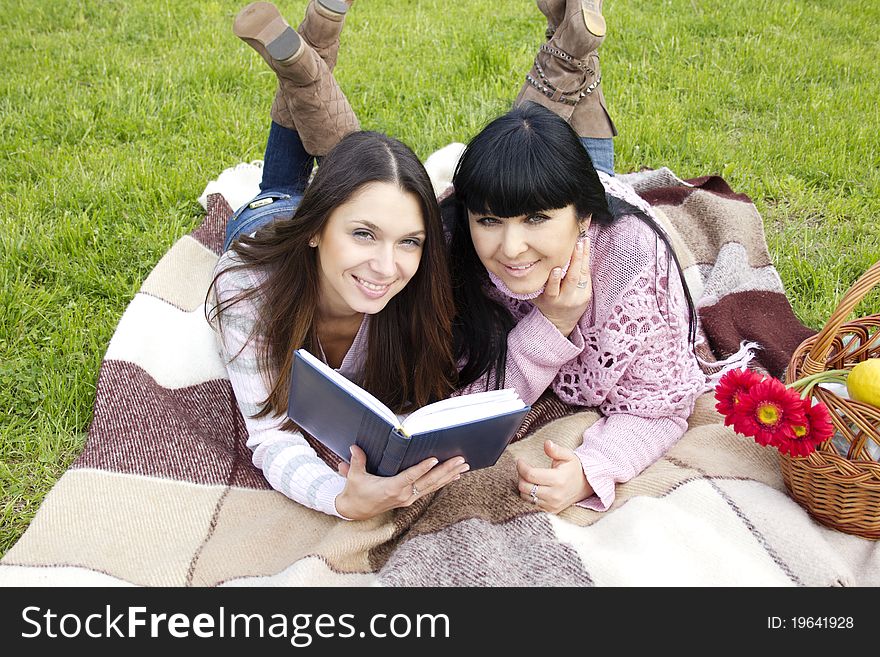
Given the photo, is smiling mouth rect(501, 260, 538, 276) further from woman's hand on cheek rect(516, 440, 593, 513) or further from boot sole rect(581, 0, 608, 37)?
boot sole rect(581, 0, 608, 37)

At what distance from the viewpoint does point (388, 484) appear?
2207mm

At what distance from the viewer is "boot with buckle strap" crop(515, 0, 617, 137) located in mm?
3230

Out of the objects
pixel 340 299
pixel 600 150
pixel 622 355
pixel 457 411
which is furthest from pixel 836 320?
pixel 600 150

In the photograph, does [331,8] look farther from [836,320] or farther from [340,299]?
[836,320]

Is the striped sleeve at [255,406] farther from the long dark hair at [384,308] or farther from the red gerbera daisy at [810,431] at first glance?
the red gerbera daisy at [810,431]

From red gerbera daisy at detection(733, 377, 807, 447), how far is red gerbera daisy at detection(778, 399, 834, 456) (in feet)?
0.04

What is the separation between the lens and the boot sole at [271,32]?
290 centimetres

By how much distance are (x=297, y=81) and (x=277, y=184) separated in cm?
59

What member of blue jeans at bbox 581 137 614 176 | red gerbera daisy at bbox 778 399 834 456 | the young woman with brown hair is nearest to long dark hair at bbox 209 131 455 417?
the young woman with brown hair

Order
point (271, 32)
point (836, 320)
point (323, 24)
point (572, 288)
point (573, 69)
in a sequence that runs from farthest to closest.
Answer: point (573, 69) → point (323, 24) → point (271, 32) → point (572, 288) → point (836, 320)

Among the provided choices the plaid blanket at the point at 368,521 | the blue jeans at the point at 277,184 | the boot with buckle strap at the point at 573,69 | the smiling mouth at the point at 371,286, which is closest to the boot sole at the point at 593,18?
the boot with buckle strap at the point at 573,69

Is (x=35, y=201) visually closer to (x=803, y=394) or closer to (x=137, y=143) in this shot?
(x=137, y=143)

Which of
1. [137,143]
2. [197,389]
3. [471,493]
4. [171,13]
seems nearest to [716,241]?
[471,493]

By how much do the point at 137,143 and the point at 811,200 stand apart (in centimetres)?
327
